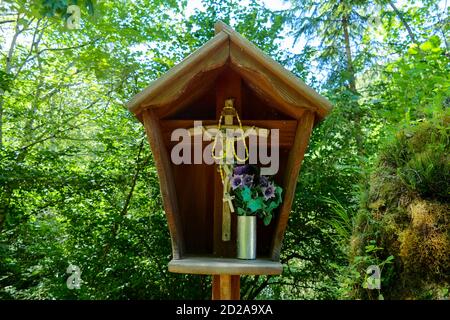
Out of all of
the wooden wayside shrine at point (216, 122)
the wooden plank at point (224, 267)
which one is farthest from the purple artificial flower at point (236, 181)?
the wooden plank at point (224, 267)

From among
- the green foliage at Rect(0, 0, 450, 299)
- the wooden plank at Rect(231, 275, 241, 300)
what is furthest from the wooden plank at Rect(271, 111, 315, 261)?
the green foliage at Rect(0, 0, 450, 299)

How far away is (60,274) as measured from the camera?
3.86 metres

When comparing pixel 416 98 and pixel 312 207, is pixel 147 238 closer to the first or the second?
pixel 312 207

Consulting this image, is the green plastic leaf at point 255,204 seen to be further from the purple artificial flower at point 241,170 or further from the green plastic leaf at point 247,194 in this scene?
the purple artificial flower at point 241,170

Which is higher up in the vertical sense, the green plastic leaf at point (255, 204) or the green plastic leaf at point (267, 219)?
the green plastic leaf at point (255, 204)

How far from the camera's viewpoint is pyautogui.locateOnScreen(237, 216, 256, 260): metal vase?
6.42 feet

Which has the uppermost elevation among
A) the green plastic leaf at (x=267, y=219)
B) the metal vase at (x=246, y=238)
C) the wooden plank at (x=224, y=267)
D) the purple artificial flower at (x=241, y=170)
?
the purple artificial flower at (x=241, y=170)

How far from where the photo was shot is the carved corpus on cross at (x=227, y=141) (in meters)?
2.01

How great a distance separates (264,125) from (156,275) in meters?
2.57

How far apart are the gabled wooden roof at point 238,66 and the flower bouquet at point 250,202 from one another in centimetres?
43

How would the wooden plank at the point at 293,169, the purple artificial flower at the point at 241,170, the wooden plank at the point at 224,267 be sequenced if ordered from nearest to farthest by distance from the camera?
1. the wooden plank at the point at 224,267
2. the wooden plank at the point at 293,169
3. the purple artificial flower at the point at 241,170

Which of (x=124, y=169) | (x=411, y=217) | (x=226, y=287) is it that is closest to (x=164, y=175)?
Result: (x=226, y=287)

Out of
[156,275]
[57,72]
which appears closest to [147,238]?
[156,275]

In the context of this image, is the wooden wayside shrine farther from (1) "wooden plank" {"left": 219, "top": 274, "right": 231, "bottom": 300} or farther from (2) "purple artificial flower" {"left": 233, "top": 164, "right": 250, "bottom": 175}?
(2) "purple artificial flower" {"left": 233, "top": 164, "right": 250, "bottom": 175}
